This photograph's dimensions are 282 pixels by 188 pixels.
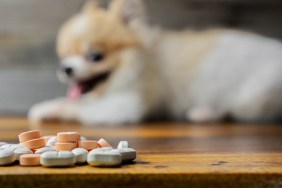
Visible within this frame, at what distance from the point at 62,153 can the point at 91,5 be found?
1.20m

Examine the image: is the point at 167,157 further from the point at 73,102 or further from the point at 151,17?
the point at 151,17

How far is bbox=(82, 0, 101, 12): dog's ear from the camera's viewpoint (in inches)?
69.4

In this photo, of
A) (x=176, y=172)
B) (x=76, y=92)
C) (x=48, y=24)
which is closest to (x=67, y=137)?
(x=176, y=172)

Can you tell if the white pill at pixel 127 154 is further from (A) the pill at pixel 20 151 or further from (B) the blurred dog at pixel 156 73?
(B) the blurred dog at pixel 156 73

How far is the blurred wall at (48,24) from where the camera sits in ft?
6.57

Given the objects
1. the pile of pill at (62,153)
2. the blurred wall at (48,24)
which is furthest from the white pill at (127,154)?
the blurred wall at (48,24)

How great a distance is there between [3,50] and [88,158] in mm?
1483

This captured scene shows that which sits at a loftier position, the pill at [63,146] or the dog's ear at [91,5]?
the dog's ear at [91,5]

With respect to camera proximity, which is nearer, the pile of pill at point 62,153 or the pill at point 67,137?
the pile of pill at point 62,153

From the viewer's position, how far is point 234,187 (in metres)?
0.62

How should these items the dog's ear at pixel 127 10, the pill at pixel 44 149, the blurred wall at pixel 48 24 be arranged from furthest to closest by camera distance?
the blurred wall at pixel 48 24 → the dog's ear at pixel 127 10 → the pill at pixel 44 149

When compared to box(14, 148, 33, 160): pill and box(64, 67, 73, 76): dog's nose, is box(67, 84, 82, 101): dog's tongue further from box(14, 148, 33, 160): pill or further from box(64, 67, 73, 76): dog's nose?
box(14, 148, 33, 160): pill

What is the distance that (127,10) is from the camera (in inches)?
69.2

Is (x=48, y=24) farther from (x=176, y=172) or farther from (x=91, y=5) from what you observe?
(x=176, y=172)
